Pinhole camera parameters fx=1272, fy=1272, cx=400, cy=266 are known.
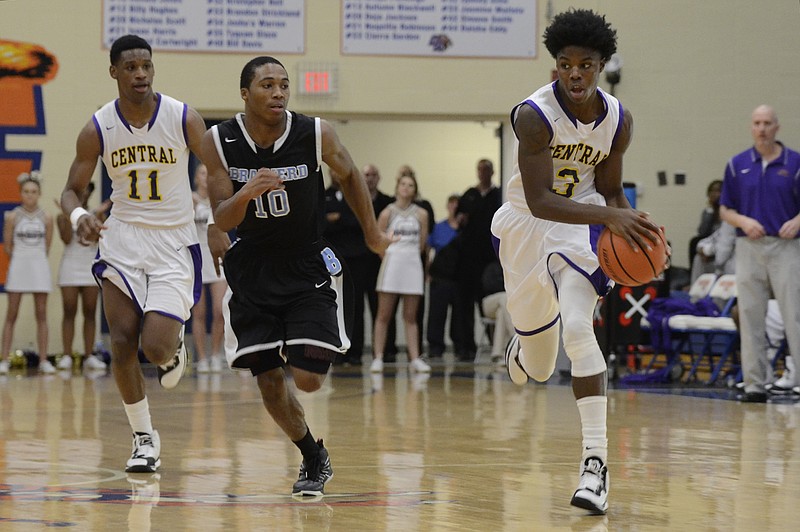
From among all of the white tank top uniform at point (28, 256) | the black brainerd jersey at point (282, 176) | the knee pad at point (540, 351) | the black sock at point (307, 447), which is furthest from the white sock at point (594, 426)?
the white tank top uniform at point (28, 256)

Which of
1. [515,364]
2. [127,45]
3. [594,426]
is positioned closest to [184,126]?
[127,45]

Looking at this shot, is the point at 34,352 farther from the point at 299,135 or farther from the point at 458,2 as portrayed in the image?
the point at 299,135

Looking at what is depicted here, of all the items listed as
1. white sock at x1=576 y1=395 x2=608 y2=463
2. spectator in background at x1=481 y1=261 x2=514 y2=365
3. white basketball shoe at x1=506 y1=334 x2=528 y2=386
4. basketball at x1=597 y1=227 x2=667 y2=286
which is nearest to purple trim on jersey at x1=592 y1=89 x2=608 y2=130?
basketball at x1=597 y1=227 x2=667 y2=286

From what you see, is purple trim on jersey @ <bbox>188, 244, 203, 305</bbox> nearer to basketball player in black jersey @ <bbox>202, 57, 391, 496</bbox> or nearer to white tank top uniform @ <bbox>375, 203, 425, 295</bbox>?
basketball player in black jersey @ <bbox>202, 57, 391, 496</bbox>

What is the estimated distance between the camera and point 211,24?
13742 millimetres

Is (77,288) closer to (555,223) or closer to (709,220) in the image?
(709,220)

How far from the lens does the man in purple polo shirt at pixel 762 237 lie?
30.9ft

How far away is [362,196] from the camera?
5211 millimetres

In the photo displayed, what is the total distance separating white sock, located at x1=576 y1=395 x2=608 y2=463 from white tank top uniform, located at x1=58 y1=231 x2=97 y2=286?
8.64 m

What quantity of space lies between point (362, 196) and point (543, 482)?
4.77ft

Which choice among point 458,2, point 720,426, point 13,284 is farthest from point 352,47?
point 720,426

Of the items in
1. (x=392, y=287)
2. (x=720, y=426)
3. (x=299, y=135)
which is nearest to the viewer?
(x=299, y=135)

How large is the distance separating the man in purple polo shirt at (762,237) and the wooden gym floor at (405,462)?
0.47m

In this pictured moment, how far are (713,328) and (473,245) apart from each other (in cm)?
382
